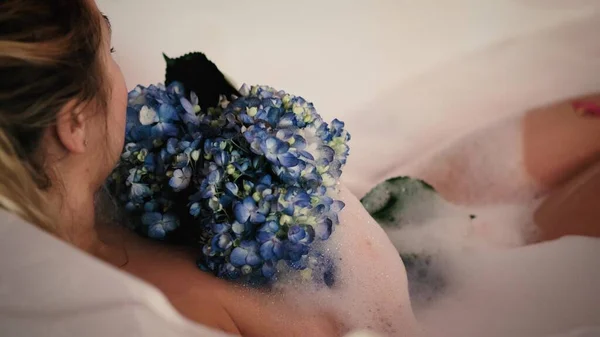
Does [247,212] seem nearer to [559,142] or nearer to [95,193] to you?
[95,193]

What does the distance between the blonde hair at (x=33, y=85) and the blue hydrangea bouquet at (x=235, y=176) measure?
11cm

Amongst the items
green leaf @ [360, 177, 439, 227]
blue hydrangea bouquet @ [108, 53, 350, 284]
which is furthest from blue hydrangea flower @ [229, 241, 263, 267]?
green leaf @ [360, 177, 439, 227]

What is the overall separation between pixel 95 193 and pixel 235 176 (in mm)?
162

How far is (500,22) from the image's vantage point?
827mm

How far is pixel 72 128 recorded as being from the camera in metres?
0.64

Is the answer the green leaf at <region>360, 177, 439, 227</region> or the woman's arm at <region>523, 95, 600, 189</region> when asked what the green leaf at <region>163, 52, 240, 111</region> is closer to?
the green leaf at <region>360, 177, 439, 227</region>

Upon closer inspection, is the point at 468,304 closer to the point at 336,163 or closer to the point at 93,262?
the point at 336,163

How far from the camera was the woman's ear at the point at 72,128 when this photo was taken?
0.62 metres

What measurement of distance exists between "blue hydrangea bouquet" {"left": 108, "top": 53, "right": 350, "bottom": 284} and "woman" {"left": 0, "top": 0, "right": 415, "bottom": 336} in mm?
24

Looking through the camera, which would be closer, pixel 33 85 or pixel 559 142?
pixel 33 85

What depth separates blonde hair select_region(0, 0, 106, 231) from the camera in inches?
23.1

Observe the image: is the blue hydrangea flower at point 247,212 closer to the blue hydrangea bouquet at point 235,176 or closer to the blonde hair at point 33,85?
the blue hydrangea bouquet at point 235,176

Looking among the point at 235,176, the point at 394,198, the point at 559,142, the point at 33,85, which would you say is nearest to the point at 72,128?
the point at 33,85

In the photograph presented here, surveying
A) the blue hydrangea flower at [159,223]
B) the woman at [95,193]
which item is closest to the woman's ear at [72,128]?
the woman at [95,193]
